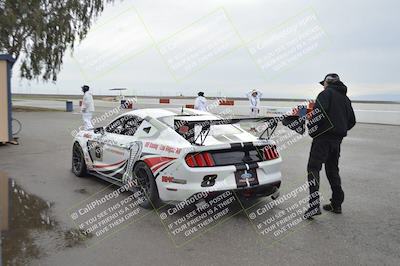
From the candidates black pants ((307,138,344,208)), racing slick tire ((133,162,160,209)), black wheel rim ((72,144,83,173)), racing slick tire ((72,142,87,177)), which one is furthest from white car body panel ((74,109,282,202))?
black wheel rim ((72,144,83,173))

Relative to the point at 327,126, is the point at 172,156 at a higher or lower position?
lower

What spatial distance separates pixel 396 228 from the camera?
5020mm

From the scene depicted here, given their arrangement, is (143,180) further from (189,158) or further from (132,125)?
(132,125)

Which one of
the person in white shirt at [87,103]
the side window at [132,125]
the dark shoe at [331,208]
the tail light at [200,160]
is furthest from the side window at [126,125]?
the person in white shirt at [87,103]

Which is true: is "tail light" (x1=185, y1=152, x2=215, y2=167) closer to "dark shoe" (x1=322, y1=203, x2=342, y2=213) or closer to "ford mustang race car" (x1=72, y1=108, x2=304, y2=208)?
"ford mustang race car" (x1=72, y1=108, x2=304, y2=208)

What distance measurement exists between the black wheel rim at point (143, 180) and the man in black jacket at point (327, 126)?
86.5 inches

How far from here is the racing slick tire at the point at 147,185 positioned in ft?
18.5

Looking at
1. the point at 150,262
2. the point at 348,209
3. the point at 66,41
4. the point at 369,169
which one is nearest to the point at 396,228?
the point at 348,209

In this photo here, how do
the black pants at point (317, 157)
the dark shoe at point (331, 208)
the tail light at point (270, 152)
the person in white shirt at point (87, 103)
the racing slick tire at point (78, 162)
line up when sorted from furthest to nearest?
the person in white shirt at point (87, 103) < the racing slick tire at point (78, 162) < the tail light at point (270, 152) < the dark shoe at point (331, 208) < the black pants at point (317, 157)

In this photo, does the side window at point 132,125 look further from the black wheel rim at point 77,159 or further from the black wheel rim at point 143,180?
the black wheel rim at point 77,159

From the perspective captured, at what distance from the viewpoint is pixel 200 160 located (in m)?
5.28

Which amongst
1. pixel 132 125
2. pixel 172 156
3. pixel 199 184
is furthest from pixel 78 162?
pixel 199 184

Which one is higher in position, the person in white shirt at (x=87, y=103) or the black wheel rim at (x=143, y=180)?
the person in white shirt at (x=87, y=103)

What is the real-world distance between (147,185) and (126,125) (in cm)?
143
